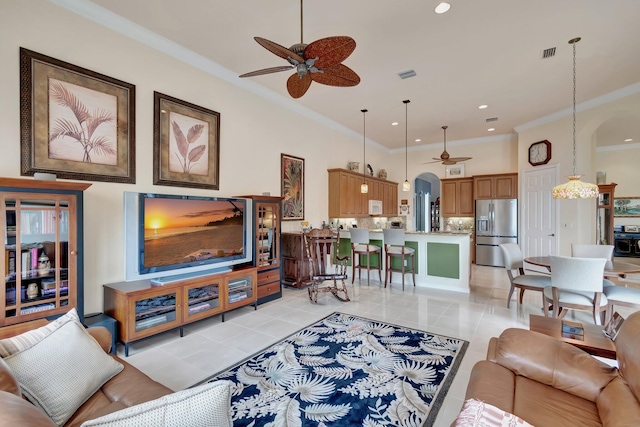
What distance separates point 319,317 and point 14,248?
3.06 meters

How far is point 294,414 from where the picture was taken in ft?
6.56

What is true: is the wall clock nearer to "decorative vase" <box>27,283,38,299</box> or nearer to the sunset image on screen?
the sunset image on screen

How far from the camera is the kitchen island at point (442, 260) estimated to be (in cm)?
512

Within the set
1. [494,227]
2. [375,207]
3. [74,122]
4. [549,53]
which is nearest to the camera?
[74,122]

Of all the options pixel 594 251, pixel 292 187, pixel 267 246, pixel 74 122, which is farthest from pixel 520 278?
pixel 74 122

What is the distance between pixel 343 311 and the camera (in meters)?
4.09

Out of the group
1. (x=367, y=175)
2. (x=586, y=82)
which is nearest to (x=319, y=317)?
(x=367, y=175)

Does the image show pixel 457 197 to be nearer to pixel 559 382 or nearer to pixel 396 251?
pixel 396 251

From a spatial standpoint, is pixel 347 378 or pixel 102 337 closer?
pixel 102 337

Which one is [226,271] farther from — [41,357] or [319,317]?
[41,357]

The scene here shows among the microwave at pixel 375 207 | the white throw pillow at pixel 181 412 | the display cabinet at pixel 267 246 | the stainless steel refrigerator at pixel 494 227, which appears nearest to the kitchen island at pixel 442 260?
the microwave at pixel 375 207

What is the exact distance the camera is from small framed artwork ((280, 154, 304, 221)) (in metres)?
5.33

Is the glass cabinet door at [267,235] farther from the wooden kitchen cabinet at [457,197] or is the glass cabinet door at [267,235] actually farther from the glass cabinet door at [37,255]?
the wooden kitchen cabinet at [457,197]

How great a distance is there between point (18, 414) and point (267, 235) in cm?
376
